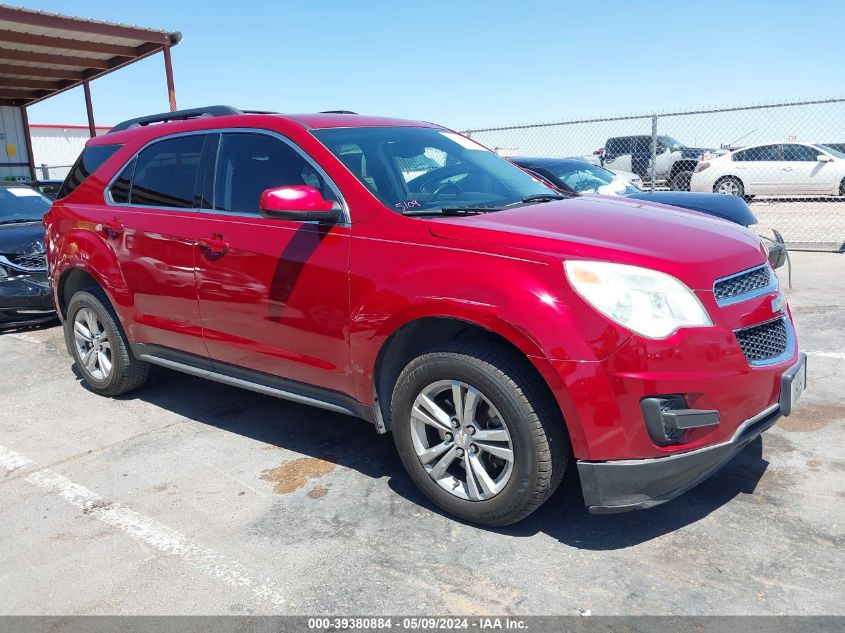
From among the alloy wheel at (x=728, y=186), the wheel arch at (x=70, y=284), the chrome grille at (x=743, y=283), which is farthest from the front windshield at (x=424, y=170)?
the alloy wheel at (x=728, y=186)

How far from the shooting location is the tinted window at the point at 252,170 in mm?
3680

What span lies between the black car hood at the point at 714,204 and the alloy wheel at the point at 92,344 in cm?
445

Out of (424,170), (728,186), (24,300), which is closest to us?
(424,170)

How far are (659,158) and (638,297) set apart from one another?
18.6 meters

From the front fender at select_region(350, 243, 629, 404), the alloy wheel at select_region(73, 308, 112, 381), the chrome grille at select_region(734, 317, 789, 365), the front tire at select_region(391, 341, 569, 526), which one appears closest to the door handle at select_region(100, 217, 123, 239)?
the alloy wheel at select_region(73, 308, 112, 381)

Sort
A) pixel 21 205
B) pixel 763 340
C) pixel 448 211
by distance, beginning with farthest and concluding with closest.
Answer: pixel 21 205, pixel 448 211, pixel 763 340

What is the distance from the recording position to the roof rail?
4414 millimetres

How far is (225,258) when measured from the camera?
379 cm

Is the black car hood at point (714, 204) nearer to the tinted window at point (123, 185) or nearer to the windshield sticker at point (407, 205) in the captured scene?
the windshield sticker at point (407, 205)

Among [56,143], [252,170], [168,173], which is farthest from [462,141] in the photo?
[56,143]

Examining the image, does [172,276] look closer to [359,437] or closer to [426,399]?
[359,437]

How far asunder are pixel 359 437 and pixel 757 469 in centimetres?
210

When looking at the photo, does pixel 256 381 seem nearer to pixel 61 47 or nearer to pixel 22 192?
pixel 22 192

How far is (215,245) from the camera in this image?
12.6ft
